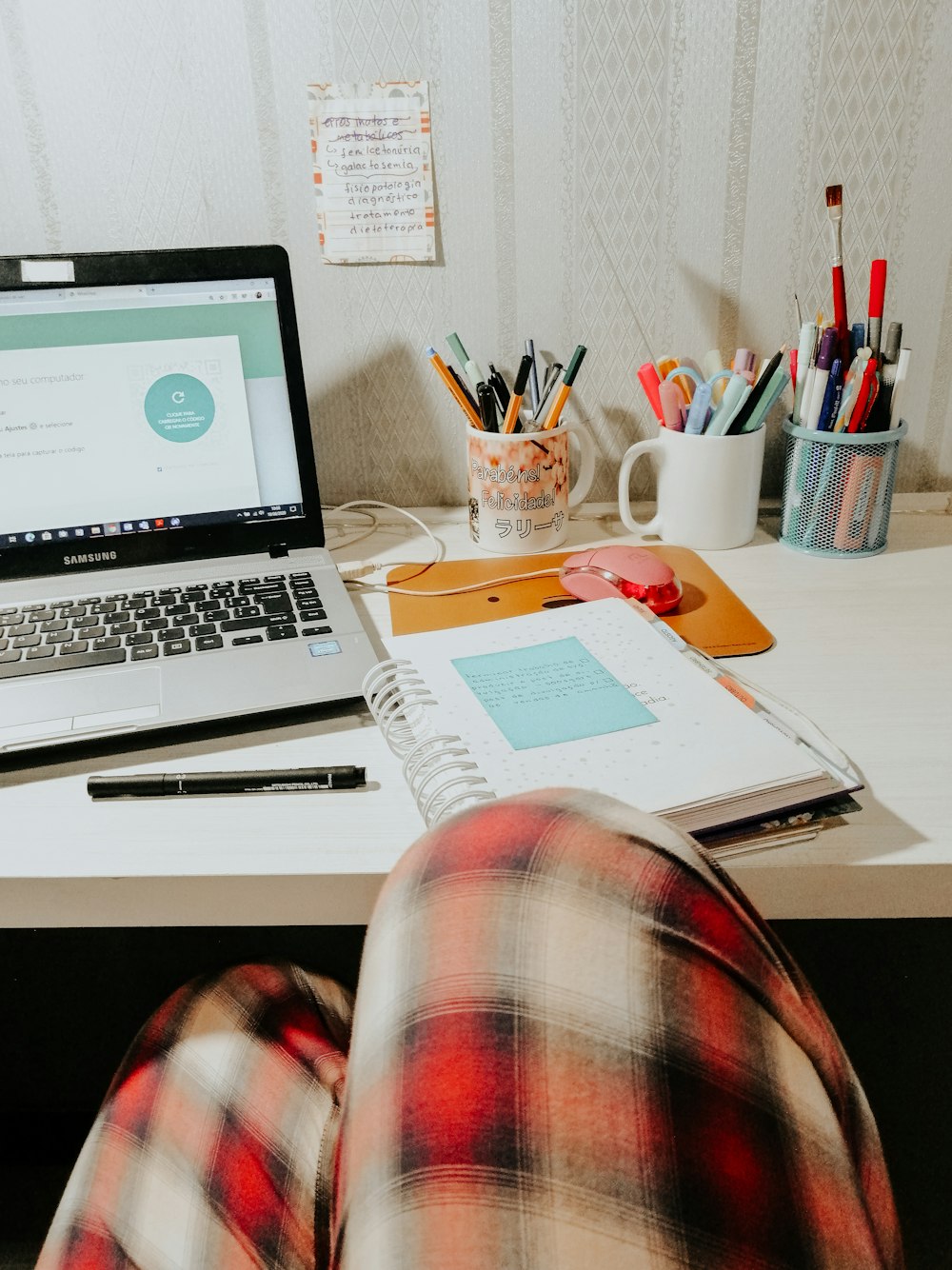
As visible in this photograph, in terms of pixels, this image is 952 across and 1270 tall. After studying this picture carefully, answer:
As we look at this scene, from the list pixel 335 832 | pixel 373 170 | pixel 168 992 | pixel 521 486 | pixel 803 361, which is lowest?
pixel 168 992

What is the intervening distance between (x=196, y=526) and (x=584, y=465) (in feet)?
1.25

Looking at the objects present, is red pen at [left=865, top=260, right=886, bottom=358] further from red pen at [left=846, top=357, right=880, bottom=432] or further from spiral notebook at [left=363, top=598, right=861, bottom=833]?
spiral notebook at [left=363, top=598, right=861, bottom=833]

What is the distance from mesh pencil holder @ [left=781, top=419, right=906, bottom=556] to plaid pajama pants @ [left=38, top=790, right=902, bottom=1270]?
524 mm

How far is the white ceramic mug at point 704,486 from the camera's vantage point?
846mm

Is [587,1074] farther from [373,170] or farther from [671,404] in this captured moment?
[373,170]

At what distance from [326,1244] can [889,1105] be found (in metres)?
0.74

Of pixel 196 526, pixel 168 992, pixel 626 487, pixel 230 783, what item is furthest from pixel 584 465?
pixel 168 992

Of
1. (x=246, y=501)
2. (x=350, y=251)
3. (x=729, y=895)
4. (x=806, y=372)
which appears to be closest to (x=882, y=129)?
(x=806, y=372)

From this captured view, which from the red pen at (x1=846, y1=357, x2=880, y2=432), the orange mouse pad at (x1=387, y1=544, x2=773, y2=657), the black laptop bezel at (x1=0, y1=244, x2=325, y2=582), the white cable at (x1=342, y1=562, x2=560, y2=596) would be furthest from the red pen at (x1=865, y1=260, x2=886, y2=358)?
the black laptop bezel at (x1=0, y1=244, x2=325, y2=582)

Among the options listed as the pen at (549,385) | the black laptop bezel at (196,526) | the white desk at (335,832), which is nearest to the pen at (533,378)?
the pen at (549,385)

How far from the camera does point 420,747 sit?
0.56 m

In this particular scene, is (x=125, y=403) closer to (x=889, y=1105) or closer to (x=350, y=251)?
(x=350, y=251)

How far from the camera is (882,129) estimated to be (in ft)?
2.78

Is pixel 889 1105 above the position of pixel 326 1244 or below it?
below
